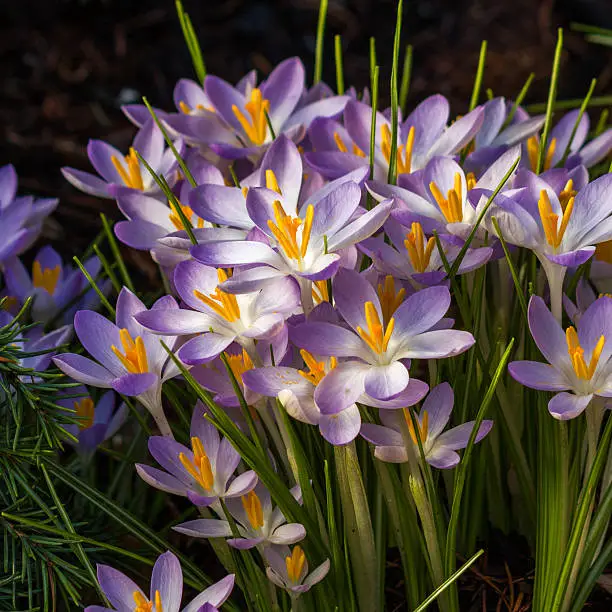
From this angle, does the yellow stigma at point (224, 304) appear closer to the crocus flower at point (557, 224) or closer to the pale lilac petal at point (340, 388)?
the pale lilac petal at point (340, 388)

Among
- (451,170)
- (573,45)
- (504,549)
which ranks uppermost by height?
(451,170)

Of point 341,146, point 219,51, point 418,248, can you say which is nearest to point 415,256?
point 418,248

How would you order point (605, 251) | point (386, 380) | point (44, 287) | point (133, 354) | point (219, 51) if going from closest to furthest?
point (386, 380), point (133, 354), point (605, 251), point (44, 287), point (219, 51)

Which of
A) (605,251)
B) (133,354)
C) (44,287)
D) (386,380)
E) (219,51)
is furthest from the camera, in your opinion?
(219,51)

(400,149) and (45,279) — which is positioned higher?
(400,149)

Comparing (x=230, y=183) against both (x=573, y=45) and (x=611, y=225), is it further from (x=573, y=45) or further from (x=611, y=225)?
(x=573, y=45)

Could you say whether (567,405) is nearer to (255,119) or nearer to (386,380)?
(386,380)

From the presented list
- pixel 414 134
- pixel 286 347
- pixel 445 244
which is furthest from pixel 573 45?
pixel 286 347
